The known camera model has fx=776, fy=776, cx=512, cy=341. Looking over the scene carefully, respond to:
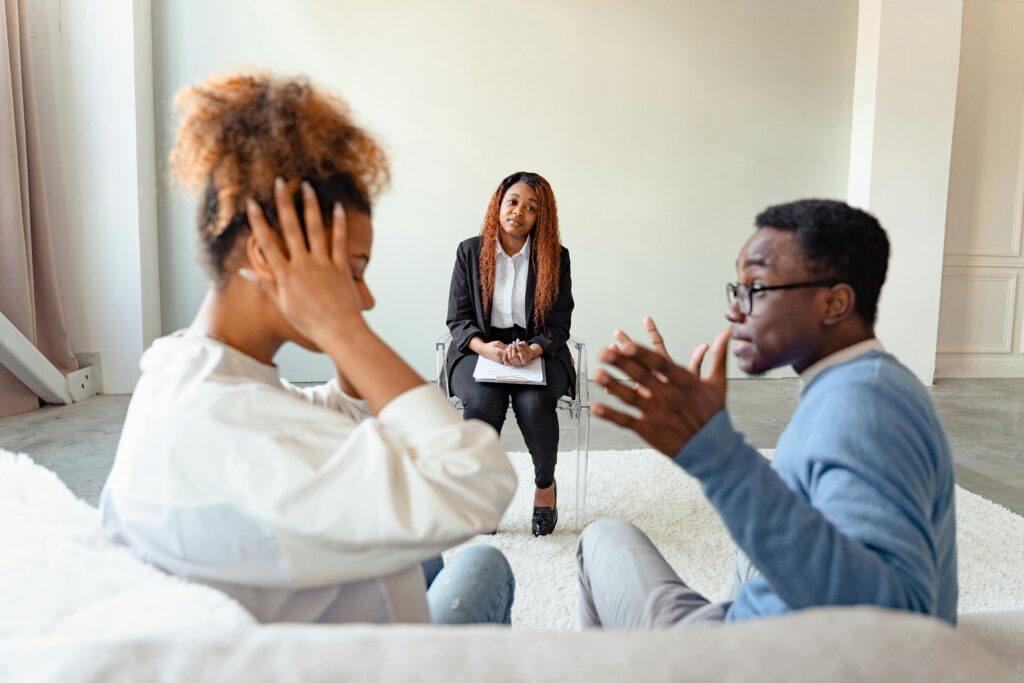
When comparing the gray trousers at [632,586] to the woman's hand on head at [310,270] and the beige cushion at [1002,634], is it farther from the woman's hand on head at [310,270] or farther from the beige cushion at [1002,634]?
the woman's hand on head at [310,270]

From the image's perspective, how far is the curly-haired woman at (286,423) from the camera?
637mm

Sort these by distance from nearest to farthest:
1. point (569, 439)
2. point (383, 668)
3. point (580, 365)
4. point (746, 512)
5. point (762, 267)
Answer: point (383, 668) → point (746, 512) → point (762, 267) → point (580, 365) → point (569, 439)

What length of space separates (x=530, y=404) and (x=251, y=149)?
1968mm

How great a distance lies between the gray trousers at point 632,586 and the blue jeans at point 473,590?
16 centimetres

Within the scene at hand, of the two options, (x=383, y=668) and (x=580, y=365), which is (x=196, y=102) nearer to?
(x=383, y=668)

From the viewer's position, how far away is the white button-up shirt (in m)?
2.91

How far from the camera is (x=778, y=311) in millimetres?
1049

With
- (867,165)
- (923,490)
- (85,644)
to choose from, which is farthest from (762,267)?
(867,165)

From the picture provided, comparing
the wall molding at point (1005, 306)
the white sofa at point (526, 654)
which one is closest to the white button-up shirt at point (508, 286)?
the white sofa at point (526, 654)

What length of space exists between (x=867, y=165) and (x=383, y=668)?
224 inches

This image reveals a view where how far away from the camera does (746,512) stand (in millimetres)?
753

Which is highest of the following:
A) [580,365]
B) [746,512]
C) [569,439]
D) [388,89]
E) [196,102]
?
[388,89]

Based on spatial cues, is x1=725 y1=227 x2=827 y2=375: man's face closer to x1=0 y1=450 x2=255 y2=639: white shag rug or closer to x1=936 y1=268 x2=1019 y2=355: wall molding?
x1=0 y1=450 x2=255 y2=639: white shag rug

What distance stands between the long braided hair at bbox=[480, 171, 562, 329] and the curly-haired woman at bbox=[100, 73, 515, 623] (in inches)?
79.0
